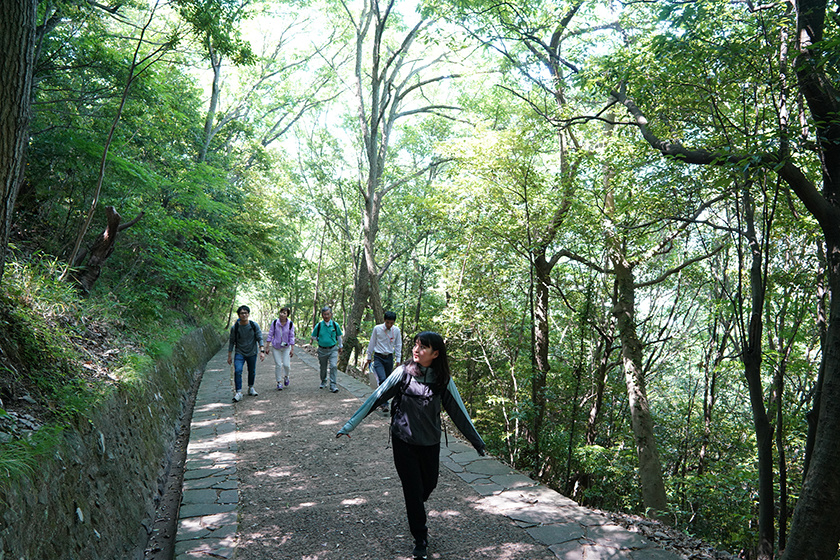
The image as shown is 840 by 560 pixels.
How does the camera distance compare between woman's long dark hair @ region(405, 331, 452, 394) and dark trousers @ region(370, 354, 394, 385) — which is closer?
woman's long dark hair @ region(405, 331, 452, 394)

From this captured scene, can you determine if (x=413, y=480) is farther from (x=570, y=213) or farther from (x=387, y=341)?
(x=570, y=213)

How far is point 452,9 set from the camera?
9891 millimetres

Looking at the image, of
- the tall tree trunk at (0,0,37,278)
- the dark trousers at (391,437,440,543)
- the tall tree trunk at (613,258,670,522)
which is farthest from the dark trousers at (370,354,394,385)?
the tall tree trunk at (0,0,37,278)

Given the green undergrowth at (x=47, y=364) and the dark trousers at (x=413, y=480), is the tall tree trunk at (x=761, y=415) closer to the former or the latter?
the dark trousers at (x=413, y=480)

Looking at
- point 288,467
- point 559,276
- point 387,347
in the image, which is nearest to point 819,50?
point 387,347

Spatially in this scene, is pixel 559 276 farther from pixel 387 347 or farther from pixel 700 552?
pixel 700 552

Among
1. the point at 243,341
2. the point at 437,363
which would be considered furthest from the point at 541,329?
the point at 437,363

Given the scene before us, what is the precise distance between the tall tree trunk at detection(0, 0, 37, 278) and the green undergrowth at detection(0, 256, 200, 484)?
3.27ft

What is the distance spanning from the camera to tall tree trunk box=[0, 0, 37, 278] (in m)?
3.03

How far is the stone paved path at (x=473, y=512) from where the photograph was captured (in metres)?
3.76

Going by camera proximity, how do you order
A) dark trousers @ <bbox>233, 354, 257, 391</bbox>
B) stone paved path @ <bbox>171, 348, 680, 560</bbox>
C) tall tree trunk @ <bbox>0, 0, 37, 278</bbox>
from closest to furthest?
tall tree trunk @ <bbox>0, 0, 37, 278</bbox>, stone paved path @ <bbox>171, 348, 680, 560</bbox>, dark trousers @ <bbox>233, 354, 257, 391</bbox>

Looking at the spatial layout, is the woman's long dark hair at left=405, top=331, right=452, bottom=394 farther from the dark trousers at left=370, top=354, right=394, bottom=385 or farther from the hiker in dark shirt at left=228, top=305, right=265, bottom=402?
the hiker in dark shirt at left=228, top=305, right=265, bottom=402

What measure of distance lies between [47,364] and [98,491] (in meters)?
1.20

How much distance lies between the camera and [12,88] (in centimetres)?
307
